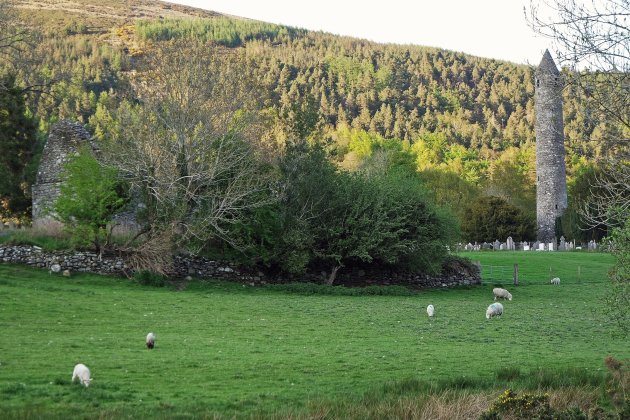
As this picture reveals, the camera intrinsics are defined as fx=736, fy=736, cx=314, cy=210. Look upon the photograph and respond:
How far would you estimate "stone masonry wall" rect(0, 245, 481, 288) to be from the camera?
32750 mm

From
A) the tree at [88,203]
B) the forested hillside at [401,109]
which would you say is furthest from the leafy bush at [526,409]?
the forested hillside at [401,109]

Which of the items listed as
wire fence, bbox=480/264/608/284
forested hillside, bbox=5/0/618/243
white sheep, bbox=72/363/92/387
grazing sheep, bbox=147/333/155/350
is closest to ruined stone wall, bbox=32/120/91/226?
wire fence, bbox=480/264/608/284

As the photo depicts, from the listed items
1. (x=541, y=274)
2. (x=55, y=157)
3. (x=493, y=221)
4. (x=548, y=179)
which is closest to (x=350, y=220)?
(x=55, y=157)

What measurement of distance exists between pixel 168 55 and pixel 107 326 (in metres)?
22.6

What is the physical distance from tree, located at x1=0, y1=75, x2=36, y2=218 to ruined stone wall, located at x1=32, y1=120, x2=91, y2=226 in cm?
608

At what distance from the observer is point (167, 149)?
36250 millimetres

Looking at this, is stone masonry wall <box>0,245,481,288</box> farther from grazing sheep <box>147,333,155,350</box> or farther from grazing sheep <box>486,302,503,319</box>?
grazing sheep <box>147,333,155,350</box>

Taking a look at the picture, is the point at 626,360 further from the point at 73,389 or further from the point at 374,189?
the point at 374,189

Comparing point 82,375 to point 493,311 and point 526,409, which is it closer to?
point 526,409

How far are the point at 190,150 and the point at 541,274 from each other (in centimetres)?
2527

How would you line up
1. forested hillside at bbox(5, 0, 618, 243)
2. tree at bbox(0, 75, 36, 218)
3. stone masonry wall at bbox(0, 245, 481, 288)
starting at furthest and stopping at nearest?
forested hillside at bbox(5, 0, 618, 243) < tree at bbox(0, 75, 36, 218) < stone masonry wall at bbox(0, 245, 481, 288)

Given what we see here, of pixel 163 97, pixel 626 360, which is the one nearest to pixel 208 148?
pixel 163 97

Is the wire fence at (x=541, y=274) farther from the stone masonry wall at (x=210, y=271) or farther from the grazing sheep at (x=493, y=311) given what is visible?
the grazing sheep at (x=493, y=311)

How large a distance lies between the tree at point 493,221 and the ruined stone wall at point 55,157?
155 ft
